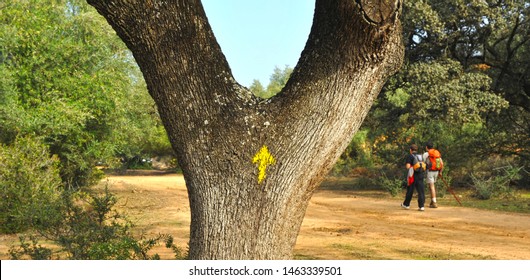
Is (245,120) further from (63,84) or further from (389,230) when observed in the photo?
(63,84)

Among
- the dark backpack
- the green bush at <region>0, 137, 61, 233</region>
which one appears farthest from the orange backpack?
the green bush at <region>0, 137, 61, 233</region>

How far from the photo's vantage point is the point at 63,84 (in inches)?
653

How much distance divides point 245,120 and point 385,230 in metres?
8.39

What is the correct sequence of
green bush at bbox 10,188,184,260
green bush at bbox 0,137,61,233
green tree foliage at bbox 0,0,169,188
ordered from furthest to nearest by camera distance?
1. green tree foliage at bbox 0,0,169,188
2. green bush at bbox 0,137,61,233
3. green bush at bbox 10,188,184,260

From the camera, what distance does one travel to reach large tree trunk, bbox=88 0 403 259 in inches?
225

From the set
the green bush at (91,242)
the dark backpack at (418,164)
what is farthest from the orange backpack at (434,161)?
the green bush at (91,242)

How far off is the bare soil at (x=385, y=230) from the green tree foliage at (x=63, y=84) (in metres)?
2.49

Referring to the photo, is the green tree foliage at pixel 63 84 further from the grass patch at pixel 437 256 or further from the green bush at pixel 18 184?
the grass patch at pixel 437 256

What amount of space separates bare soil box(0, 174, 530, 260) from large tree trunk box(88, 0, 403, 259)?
4.00 meters

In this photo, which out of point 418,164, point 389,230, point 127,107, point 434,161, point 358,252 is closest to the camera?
point 358,252

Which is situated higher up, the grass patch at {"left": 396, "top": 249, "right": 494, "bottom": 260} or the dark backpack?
the dark backpack

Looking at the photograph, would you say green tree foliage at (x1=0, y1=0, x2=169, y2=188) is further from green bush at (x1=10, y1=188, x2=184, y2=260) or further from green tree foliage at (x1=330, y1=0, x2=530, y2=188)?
green tree foliage at (x1=330, y1=0, x2=530, y2=188)

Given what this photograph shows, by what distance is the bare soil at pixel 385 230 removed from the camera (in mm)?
10352

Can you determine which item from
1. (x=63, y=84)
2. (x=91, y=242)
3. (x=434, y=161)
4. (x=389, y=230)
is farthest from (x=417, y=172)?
(x=91, y=242)
